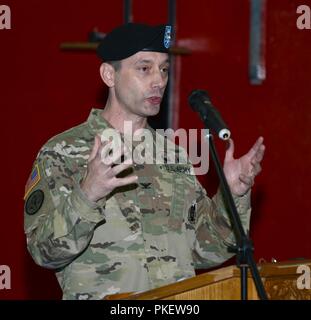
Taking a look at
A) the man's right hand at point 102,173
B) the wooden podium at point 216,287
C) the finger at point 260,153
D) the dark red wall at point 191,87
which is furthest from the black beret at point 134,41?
the dark red wall at point 191,87

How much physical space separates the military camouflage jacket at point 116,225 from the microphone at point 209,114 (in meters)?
0.40

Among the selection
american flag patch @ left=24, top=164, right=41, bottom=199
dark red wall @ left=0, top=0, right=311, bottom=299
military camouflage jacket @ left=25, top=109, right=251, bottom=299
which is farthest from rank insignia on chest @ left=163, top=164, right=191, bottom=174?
dark red wall @ left=0, top=0, right=311, bottom=299

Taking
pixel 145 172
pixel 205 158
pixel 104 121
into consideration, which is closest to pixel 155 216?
pixel 145 172

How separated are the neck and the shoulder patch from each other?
1.39ft

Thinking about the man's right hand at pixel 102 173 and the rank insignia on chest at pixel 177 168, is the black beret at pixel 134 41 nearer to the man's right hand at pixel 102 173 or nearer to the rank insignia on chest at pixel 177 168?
the rank insignia on chest at pixel 177 168

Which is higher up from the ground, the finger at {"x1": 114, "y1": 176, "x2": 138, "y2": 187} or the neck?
the neck

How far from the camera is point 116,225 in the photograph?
300 centimetres

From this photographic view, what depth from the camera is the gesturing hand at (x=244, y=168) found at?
2934 mm

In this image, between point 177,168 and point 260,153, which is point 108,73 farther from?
point 260,153

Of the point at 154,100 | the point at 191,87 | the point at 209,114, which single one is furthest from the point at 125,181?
the point at 191,87

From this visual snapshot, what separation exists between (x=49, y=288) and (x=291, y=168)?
141 cm

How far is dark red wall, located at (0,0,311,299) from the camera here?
4785 mm

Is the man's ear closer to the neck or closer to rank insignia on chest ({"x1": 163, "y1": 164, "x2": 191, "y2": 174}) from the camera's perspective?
the neck

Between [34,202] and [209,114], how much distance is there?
0.70 m
